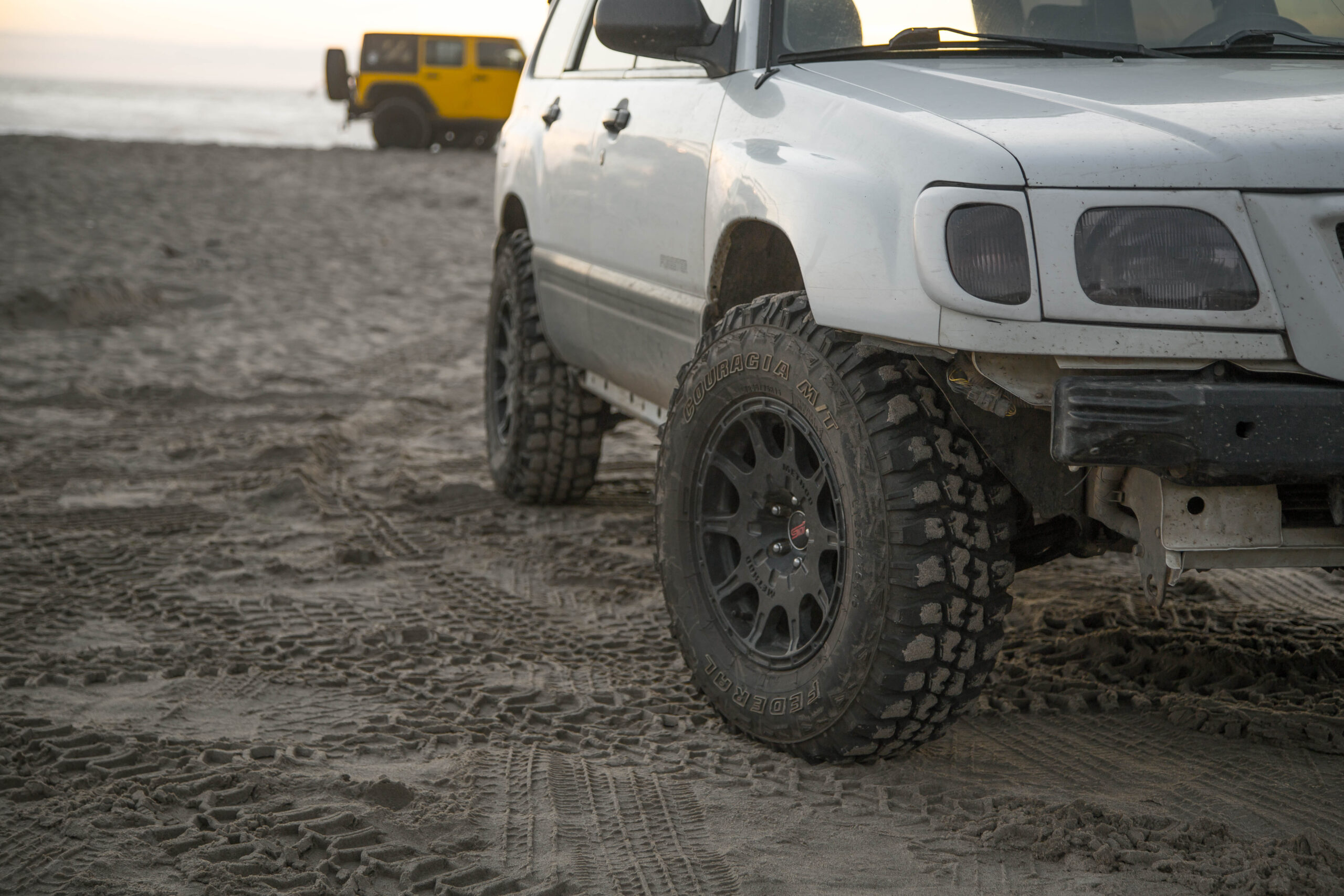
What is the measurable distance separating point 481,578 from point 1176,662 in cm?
212

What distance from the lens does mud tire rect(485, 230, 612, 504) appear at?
4699mm

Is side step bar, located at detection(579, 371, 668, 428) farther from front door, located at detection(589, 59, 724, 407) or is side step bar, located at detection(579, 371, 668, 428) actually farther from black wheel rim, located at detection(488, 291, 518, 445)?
black wheel rim, located at detection(488, 291, 518, 445)

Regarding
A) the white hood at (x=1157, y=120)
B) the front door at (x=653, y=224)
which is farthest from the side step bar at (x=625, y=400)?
the white hood at (x=1157, y=120)

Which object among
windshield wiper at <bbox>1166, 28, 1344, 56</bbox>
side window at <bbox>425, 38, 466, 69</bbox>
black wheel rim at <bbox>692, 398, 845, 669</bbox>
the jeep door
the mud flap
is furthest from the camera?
side window at <bbox>425, 38, 466, 69</bbox>

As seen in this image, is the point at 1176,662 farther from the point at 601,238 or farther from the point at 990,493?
the point at 601,238

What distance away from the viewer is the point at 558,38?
4.64 meters

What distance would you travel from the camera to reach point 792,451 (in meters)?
2.72

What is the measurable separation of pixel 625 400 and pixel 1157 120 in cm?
214

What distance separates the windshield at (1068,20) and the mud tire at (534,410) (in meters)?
1.85

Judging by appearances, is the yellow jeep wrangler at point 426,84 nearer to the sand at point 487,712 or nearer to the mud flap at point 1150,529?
→ the sand at point 487,712

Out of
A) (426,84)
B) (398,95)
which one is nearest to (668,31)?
(426,84)

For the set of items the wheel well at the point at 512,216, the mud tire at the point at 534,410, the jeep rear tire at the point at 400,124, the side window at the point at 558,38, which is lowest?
the mud tire at the point at 534,410

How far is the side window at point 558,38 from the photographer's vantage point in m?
4.43

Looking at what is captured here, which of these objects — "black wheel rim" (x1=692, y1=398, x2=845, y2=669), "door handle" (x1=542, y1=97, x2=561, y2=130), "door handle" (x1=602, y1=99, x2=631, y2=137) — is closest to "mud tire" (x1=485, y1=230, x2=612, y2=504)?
"door handle" (x1=542, y1=97, x2=561, y2=130)
